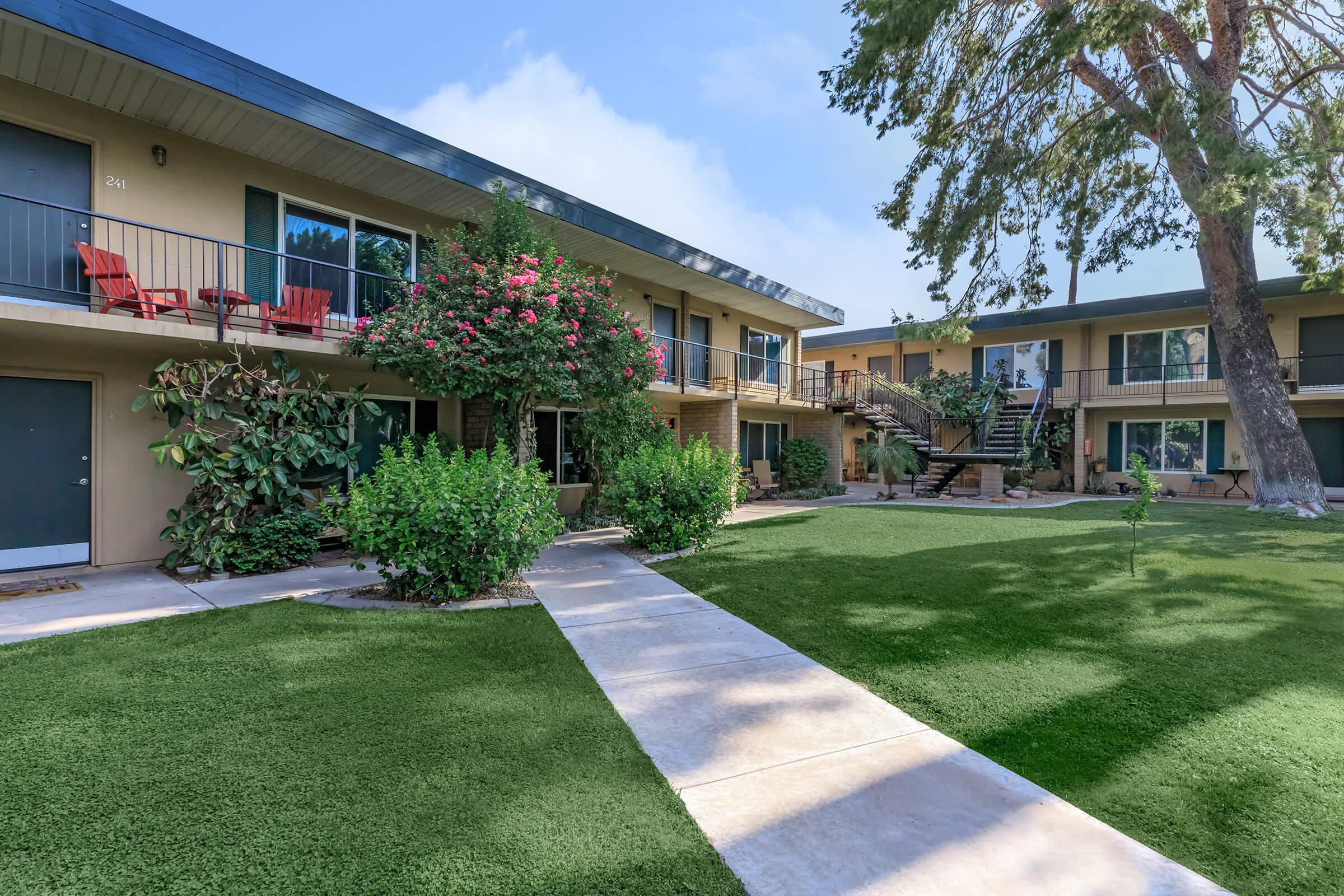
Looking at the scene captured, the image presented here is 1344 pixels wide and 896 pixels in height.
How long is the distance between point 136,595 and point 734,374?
1238 centimetres

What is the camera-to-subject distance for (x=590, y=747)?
308 centimetres

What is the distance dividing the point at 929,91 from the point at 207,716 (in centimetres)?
1219

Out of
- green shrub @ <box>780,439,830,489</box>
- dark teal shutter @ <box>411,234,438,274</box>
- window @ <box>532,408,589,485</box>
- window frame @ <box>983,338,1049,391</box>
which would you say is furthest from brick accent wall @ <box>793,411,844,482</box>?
dark teal shutter @ <box>411,234,438,274</box>

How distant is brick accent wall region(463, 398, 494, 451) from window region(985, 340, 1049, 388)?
16246 mm

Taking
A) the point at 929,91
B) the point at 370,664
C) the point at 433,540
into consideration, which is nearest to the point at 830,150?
the point at 929,91

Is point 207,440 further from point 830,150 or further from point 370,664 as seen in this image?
point 830,150

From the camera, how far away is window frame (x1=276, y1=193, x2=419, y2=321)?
8281 millimetres

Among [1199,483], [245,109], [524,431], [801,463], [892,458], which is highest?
[245,109]

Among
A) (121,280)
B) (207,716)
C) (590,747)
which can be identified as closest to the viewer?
(590,747)

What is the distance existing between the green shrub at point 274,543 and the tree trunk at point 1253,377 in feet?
52.5

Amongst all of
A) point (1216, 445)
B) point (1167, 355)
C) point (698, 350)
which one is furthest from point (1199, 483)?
point (698, 350)

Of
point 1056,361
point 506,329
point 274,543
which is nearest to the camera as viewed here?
point 274,543

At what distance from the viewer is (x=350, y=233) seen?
358 inches

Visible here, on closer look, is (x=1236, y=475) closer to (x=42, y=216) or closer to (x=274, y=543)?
(x=274, y=543)
